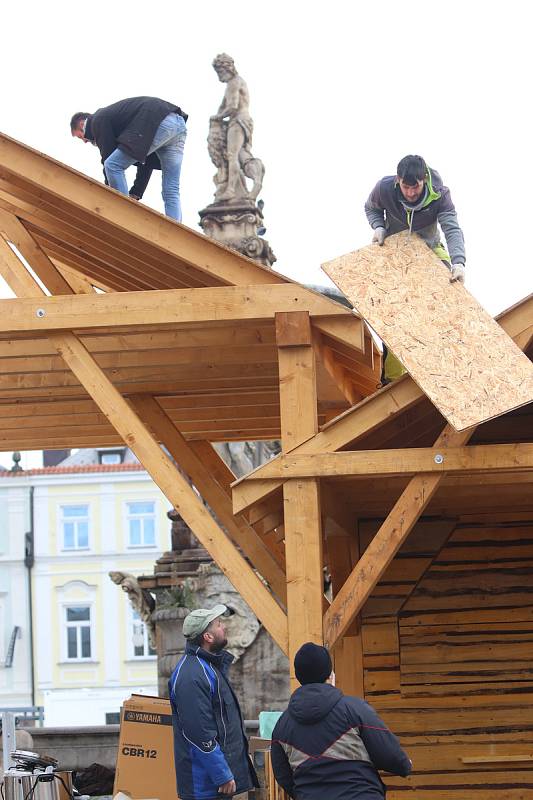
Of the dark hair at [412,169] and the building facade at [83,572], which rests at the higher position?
the building facade at [83,572]

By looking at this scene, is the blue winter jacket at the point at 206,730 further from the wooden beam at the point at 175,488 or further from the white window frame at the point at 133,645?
the white window frame at the point at 133,645

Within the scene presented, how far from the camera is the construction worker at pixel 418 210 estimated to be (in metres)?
9.72

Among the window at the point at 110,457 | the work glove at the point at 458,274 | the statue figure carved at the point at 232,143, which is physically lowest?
the work glove at the point at 458,274

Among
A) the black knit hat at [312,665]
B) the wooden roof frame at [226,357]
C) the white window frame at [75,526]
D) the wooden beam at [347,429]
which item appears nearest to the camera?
the black knit hat at [312,665]

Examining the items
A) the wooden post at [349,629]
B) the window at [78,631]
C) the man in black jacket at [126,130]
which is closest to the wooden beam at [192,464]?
the wooden post at [349,629]

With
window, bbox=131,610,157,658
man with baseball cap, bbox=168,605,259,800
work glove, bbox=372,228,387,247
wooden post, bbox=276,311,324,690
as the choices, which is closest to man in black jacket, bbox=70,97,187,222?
work glove, bbox=372,228,387,247

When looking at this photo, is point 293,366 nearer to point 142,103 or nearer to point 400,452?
point 400,452

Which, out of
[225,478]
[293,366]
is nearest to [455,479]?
[293,366]

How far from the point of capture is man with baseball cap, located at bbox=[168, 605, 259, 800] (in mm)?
7992

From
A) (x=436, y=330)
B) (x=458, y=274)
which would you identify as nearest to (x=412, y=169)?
(x=458, y=274)

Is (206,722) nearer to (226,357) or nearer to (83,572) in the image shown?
(226,357)

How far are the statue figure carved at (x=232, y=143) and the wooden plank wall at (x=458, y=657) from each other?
10.3m

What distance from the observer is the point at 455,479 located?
9594 millimetres

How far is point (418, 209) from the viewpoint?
9914 millimetres
